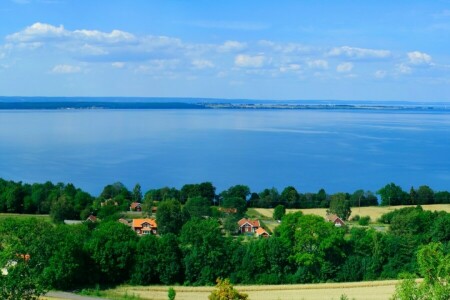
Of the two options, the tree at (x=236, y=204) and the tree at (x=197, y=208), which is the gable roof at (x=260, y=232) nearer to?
the tree at (x=197, y=208)

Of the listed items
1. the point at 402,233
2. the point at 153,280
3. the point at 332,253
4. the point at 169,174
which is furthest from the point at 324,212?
the point at 169,174

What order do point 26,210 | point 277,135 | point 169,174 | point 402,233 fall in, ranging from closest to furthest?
1. point 402,233
2. point 26,210
3. point 169,174
4. point 277,135

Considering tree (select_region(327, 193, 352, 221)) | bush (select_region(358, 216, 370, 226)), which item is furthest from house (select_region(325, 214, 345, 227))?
tree (select_region(327, 193, 352, 221))

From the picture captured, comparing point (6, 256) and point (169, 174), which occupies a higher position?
point (6, 256)

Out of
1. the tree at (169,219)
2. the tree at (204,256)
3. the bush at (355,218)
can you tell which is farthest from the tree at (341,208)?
the tree at (204,256)

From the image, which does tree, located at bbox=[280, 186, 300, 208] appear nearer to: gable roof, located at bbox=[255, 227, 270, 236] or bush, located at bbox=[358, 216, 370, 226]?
bush, located at bbox=[358, 216, 370, 226]

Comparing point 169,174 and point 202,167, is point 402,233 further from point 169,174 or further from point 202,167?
point 202,167
